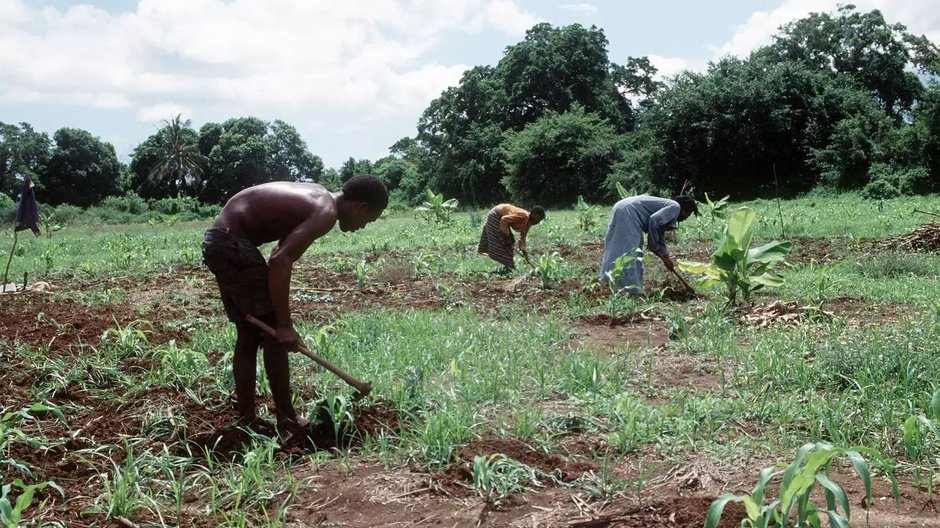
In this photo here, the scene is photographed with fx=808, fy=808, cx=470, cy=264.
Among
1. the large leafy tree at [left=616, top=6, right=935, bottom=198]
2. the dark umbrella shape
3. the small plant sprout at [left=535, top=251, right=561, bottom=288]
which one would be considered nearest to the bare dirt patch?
the dark umbrella shape

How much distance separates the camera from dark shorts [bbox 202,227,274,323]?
13.1 ft

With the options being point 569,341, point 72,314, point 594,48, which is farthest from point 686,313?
point 594,48

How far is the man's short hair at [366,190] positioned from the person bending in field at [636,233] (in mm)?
4120

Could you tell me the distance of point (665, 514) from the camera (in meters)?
2.94

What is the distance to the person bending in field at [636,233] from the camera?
779 centimetres

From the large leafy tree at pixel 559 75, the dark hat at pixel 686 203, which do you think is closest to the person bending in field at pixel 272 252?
the dark hat at pixel 686 203

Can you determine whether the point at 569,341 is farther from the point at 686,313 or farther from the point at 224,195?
the point at 224,195

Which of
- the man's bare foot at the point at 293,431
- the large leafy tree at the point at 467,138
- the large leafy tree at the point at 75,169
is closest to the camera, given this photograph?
the man's bare foot at the point at 293,431

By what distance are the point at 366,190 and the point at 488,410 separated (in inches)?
51.0

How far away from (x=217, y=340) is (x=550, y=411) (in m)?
2.93

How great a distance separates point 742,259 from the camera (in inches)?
277

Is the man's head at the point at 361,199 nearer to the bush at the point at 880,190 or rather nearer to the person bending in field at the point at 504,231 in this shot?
the person bending in field at the point at 504,231

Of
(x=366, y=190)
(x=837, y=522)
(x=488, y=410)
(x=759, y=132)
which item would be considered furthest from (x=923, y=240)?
(x=759, y=132)

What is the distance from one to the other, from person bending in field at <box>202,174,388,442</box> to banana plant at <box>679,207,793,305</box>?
394cm
